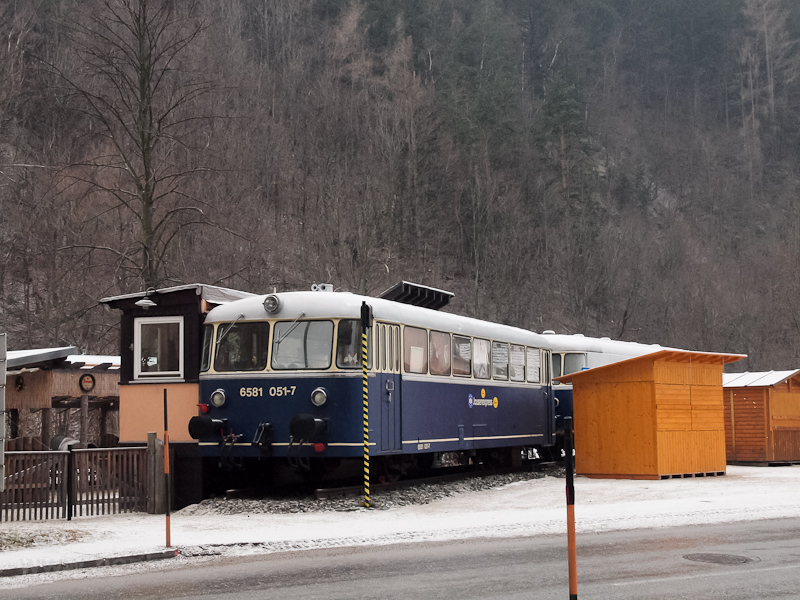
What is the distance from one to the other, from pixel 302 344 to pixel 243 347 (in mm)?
1011

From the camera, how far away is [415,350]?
19.5 metres

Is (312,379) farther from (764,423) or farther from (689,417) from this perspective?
(764,423)

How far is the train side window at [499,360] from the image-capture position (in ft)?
75.3

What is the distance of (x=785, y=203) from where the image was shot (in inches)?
3319

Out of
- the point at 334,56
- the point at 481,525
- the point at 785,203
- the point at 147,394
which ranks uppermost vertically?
the point at 334,56

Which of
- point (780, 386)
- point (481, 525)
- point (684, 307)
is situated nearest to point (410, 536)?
point (481, 525)

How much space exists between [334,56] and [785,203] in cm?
3718

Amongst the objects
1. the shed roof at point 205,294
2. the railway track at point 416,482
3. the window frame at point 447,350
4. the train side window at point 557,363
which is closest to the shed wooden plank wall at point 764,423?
the train side window at point 557,363

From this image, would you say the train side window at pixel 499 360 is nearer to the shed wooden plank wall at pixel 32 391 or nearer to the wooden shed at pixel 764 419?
the wooden shed at pixel 764 419

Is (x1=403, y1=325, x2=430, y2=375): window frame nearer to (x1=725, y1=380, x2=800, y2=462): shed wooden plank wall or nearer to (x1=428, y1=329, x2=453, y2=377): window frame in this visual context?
(x1=428, y1=329, x2=453, y2=377): window frame

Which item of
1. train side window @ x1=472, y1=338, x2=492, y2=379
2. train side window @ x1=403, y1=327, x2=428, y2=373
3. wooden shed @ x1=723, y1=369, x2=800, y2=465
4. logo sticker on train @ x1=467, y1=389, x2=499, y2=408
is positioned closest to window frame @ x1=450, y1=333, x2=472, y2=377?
train side window @ x1=472, y1=338, x2=492, y2=379

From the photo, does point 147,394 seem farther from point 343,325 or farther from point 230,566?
point 230,566

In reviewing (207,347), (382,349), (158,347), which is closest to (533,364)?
(382,349)

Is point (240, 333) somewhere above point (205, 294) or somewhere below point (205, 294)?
below
